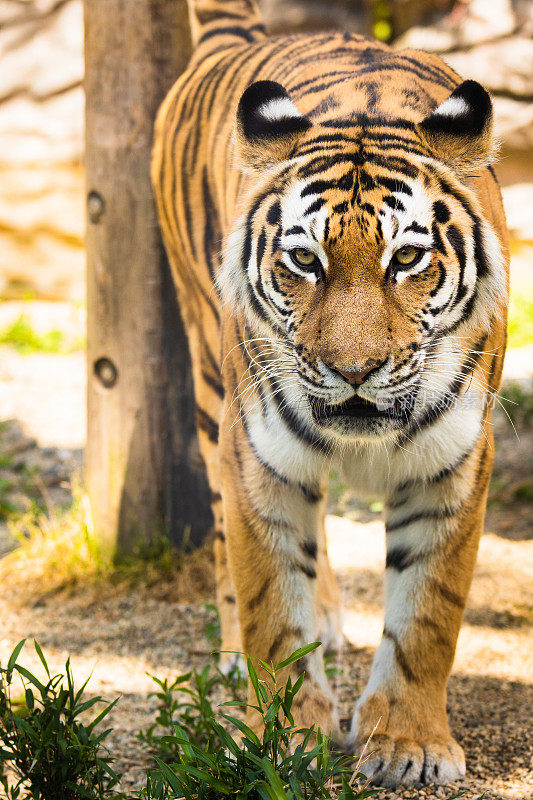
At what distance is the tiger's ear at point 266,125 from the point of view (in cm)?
213

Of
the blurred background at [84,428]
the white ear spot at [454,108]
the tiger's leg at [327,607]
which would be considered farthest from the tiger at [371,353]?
the tiger's leg at [327,607]

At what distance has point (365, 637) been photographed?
11.4 feet

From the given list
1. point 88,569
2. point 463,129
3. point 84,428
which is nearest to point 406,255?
point 463,129

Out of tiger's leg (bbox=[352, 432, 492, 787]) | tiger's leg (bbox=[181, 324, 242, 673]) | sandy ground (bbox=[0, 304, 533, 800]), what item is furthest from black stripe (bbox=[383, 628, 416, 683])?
tiger's leg (bbox=[181, 324, 242, 673])

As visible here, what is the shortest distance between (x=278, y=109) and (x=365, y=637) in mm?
2117

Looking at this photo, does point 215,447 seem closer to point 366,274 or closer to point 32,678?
point 32,678

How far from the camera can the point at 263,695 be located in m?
1.96

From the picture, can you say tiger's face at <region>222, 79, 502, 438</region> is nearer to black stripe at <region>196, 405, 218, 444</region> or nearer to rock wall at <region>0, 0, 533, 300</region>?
black stripe at <region>196, 405, 218, 444</region>

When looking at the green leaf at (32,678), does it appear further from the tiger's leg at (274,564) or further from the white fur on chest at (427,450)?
the white fur on chest at (427,450)

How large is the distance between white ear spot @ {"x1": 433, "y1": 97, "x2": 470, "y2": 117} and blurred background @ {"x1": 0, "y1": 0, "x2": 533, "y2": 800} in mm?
871

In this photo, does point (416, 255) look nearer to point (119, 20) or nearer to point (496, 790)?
point (496, 790)

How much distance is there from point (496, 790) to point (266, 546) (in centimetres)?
82

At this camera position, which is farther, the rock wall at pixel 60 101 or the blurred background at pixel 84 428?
the rock wall at pixel 60 101

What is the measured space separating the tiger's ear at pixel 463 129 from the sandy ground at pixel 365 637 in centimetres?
151
